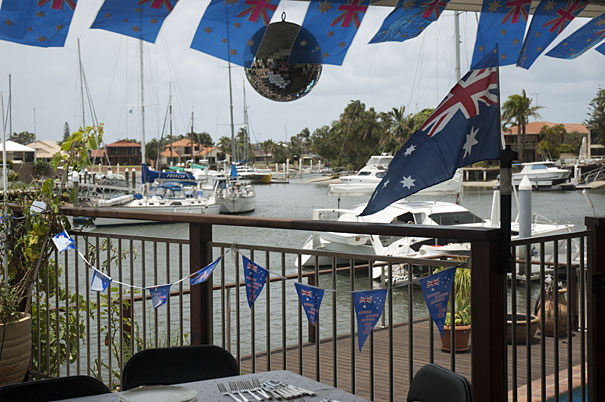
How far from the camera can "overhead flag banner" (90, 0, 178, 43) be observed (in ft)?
9.62

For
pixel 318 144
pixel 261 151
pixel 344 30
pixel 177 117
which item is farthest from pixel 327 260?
pixel 261 151

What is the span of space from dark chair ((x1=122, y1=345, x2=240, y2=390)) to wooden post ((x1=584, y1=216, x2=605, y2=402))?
162 cm

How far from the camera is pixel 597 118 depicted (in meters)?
69.3

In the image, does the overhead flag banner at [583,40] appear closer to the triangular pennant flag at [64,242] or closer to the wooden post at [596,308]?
the wooden post at [596,308]

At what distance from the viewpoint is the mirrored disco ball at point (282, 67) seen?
9.36 ft

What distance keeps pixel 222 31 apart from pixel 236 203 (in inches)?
1328

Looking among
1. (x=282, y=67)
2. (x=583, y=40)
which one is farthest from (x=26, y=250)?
Result: (x=583, y=40)

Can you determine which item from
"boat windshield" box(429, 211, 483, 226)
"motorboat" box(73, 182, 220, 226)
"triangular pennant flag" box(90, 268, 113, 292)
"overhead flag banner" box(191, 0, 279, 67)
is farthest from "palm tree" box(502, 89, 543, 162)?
"triangular pennant flag" box(90, 268, 113, 292)

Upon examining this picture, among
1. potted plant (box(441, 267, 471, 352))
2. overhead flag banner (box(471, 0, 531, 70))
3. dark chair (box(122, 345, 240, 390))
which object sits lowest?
potted plant (box(441, 267, 471, 352))

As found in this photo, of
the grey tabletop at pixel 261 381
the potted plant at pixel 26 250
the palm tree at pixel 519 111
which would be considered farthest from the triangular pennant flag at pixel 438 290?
the palm tree at pixel 519 111

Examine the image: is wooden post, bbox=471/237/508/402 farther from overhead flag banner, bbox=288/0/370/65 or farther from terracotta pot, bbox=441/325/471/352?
terracotta pot, bbox=441/325/471/352

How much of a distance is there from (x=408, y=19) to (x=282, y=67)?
0.70 meters

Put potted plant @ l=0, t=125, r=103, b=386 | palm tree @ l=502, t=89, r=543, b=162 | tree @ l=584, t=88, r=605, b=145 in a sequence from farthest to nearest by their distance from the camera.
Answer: tree @ l=584, t=88, r=605, b=145 → palm tree @ l=502, t=89, r=543, b=162 → potted plant @ l=0, t=125, r=103, b=386

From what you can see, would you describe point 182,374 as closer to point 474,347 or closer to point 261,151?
point 474,347
